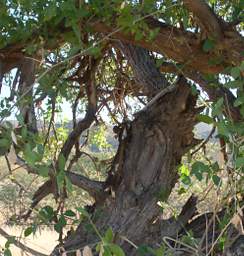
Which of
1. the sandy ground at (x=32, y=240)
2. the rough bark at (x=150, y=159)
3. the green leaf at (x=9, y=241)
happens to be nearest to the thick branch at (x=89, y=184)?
the rough bark at (x=150, y=159)

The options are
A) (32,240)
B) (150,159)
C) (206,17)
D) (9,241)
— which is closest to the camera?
(9,241)

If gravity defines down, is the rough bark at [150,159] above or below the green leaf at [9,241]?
above

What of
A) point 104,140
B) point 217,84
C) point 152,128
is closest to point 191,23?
Result: point 217,84

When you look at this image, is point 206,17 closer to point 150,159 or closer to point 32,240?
point 150,159

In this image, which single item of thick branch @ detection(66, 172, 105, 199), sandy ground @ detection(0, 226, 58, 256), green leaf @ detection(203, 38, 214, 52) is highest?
green leaf @ detection(203, 38, 214, 52)

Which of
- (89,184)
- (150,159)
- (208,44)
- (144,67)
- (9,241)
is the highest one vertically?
(144,67)

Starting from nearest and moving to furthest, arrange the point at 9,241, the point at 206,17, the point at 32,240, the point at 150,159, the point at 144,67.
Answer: the point at 9,241 → the point at 206,17 → the point at 32,240 → the point at 150,159 → the point at 144,67

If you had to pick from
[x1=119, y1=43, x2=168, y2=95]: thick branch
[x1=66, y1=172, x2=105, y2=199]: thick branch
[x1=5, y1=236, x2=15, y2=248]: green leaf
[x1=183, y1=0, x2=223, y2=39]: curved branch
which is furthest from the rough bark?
[x1=5, y1=236, x2=15, y2=248]: green leaf

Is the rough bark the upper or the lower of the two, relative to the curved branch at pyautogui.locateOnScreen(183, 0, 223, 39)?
lower

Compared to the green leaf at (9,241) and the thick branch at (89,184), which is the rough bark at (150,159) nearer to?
the thick branch at (89,184)

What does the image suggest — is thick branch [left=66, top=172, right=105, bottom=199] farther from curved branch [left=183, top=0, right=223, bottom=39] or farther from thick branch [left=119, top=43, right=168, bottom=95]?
curved branch [left=183, top=0, right=223, bottom=39]

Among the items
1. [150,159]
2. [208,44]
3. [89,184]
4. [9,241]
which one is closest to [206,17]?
[208,44]

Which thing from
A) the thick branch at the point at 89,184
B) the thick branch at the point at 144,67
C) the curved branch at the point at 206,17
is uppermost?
the thick branch at the point at 144,67

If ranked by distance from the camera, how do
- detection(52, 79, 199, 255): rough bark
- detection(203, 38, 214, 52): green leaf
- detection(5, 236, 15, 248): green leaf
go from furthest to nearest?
detection(52, 79, 199, 255): rough bark, detection(203, 38, 214, 52): green leaf, detection(5, 236, 15, 248): green leaf
